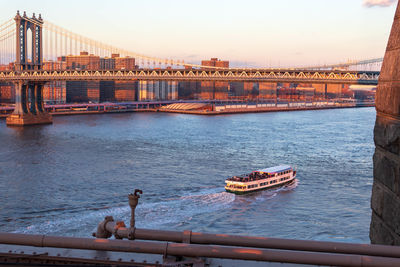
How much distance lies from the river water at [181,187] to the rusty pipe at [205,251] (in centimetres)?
1101

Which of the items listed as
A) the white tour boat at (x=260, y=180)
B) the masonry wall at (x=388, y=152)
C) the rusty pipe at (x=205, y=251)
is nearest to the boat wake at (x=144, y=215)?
the white tour boat at (x=260, y=180)

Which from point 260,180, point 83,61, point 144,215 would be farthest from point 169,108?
point 144,215

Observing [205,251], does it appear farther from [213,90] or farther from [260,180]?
[213,90]

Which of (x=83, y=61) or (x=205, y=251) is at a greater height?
(x=83, y=61)

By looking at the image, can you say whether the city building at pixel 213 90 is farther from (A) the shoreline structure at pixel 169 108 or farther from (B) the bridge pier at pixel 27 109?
(B) the bridge pier at pixel 27 109

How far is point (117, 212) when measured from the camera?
50.6 ft

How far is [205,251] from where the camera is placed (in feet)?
7.52

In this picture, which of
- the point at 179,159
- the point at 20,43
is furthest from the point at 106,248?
the point at 20,43

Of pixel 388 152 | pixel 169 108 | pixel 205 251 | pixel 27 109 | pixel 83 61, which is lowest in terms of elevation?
pixel 169 108

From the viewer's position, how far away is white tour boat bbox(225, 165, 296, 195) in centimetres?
1872

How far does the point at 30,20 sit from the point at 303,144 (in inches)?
1283

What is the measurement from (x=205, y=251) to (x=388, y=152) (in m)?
1.22

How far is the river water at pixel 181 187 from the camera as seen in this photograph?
1434 centimetres

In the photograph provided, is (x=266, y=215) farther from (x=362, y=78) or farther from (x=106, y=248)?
(x=362, y=78)
